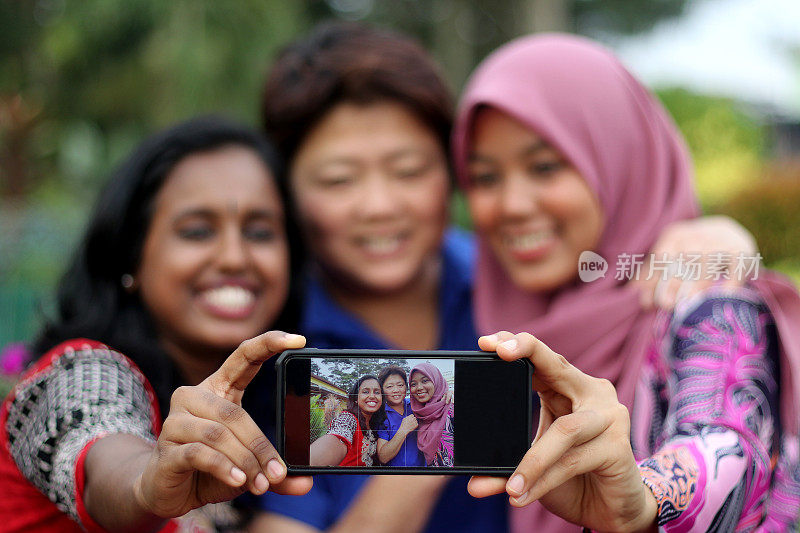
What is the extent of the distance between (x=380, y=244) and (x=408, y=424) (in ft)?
3.48

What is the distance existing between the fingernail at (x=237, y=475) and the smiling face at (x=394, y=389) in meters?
0.22

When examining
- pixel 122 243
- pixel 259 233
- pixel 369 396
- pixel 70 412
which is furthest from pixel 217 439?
pixel 122 243

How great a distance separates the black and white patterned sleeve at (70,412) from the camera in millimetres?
1261

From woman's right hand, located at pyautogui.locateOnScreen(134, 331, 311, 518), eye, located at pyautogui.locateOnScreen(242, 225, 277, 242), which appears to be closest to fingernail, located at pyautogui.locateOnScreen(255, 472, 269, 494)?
woman's right hand, located at pyautogui.locateOnScreen(134, 331, 311, 518)

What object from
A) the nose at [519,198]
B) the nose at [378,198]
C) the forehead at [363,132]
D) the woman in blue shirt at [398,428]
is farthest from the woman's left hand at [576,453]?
the forehead at [363,132]

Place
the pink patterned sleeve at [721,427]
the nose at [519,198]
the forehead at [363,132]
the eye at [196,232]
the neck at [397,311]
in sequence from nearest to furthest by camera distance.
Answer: the pink patterned sleeve at [721,427] < the eye at [196,232] < the nose at [519,198] < the forehead at [363,132] < the neck at [397,311]

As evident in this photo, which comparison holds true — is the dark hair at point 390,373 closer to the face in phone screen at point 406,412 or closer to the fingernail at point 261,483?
the face in phone screen at point 406,412

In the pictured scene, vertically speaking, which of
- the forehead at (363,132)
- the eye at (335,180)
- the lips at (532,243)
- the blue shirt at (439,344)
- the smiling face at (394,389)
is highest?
the forehead at (363,132)

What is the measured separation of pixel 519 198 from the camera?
1823 millimetres

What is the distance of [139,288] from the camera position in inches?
70.8

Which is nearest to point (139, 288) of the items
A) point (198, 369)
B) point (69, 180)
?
point (198, 369)

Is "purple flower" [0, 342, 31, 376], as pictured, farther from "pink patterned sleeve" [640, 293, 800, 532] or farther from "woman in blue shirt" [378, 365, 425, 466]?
"pink patterned sleeve" [640, 293, 800, 532]

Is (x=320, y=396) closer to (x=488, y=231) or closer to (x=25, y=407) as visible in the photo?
(x=25, y=407)

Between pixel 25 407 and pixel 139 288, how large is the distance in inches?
17.5
